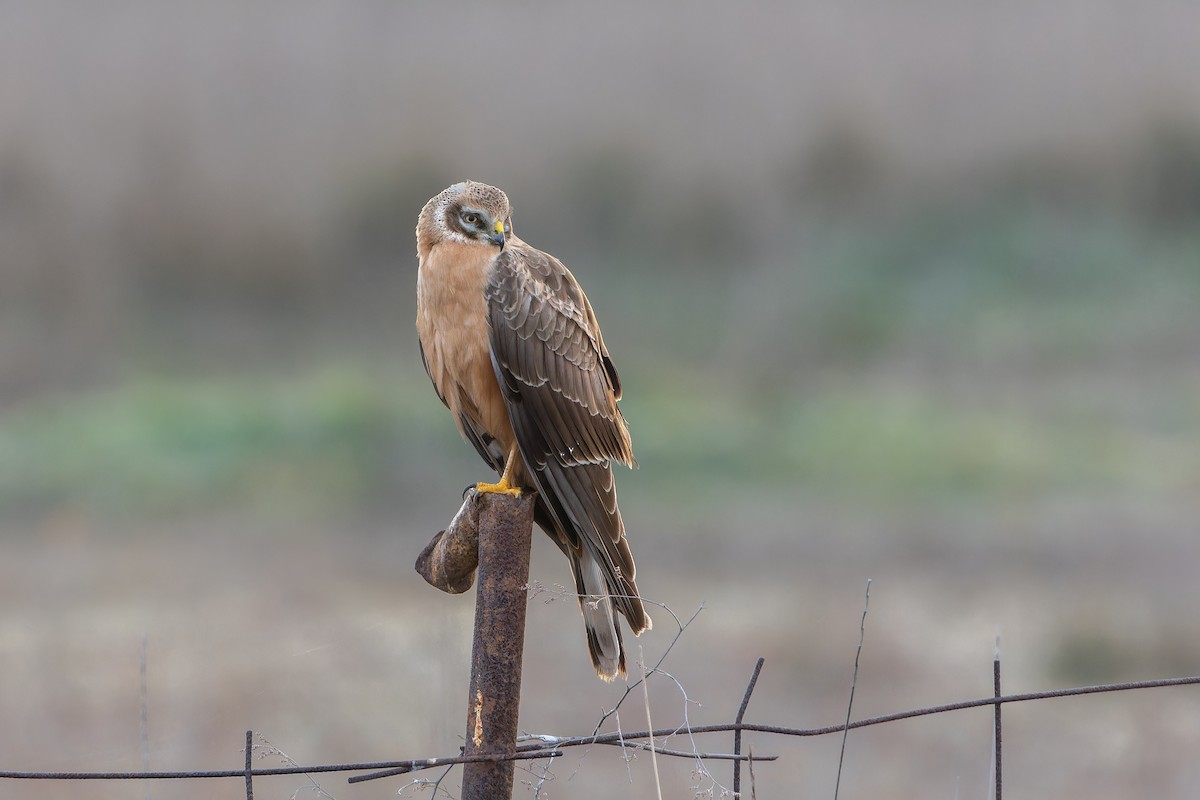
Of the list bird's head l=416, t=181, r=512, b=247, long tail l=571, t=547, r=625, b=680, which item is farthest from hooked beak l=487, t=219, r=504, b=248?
long tail l=571, t=547, r=625, b=680

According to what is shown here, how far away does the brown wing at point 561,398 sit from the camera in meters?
3.99

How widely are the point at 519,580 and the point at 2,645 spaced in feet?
64.8

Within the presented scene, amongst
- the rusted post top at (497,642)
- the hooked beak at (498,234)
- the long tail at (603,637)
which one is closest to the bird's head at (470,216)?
the hooked beak at (498,234)

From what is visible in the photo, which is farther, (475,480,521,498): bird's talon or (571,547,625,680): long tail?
(475,480,521,498): bird's talon

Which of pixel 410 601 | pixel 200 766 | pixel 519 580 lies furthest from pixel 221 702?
pixel 519 580

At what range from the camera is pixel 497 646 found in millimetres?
2809

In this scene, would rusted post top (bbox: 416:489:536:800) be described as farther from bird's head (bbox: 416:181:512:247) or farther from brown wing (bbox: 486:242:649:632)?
bird's head (bbox: 416:181:512:247)

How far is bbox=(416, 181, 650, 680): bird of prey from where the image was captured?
13.4 ft

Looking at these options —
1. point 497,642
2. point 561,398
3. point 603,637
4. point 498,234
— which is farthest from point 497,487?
point 497,642

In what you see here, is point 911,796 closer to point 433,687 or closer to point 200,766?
point 200,766

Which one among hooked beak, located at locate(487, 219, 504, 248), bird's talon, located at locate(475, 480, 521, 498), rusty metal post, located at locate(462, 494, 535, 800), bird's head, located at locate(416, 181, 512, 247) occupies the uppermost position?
bird's head, located at locate(416, 181, 512, 247)

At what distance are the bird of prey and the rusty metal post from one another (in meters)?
1.08

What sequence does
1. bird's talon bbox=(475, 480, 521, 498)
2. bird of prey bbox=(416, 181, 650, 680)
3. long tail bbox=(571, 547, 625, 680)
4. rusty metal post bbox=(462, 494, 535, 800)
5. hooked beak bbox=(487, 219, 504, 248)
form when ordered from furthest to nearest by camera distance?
hooked beak bbox=(487, 219, 504, 248), bird of prey bbox=(416, 181, 650, 680), bird's talon bbox=(475, 480, 521, 498), long tail bbox=(571, 547, 625, 680), rusty metal post bbox=(462, 494, 535, 800)

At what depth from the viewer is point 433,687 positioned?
3268mm
